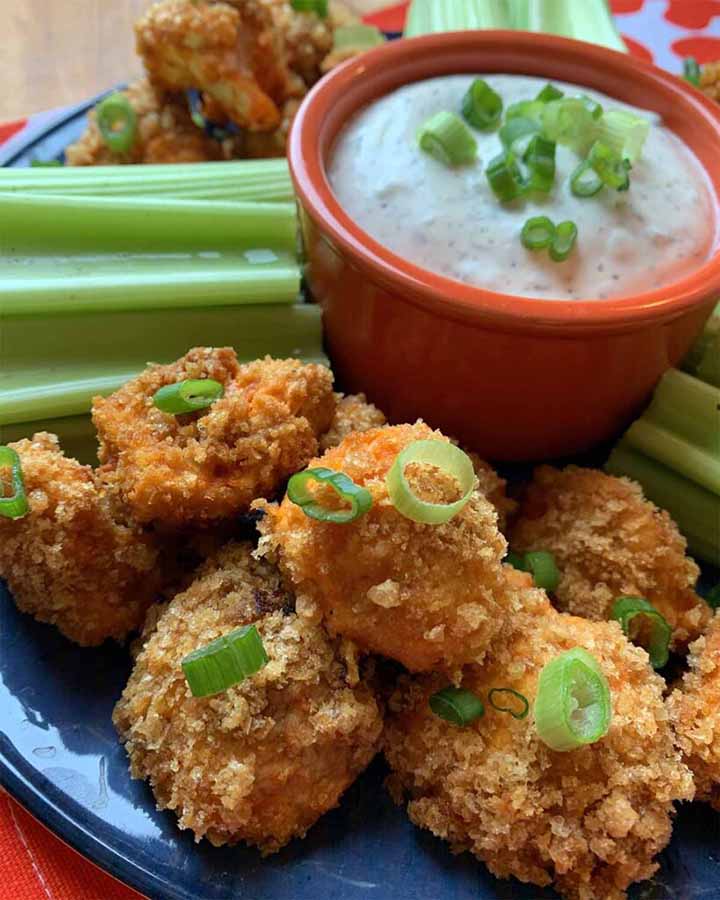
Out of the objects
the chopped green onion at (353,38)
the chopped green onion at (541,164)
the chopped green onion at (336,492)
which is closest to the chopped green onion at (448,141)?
the chopped green onion at (541,164)

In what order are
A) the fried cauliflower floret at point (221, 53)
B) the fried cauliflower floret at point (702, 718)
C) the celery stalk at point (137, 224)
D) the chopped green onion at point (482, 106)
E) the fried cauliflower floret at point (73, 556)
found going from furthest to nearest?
1. the fried cauliflower floret at point (221, 53)
2. the chopped green onion at point (482, 106)
3. the celery stalk at point (137, 224)
4. the fried cauliflower floret at point (73, 556)
5. the fried cauliflower floret at point (702, 718)

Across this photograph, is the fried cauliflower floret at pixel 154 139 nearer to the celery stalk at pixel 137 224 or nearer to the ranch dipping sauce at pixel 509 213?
A: the celery stalk at pixel 137 224

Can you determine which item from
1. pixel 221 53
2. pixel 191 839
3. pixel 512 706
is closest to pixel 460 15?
pixel 221 53

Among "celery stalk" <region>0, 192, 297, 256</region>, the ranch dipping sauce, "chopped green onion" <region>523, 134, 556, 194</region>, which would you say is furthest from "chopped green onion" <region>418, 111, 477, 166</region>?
"celery stalk" <region>0, 192, 297, 256</region>

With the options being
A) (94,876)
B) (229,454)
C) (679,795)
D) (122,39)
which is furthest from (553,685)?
(122,39)

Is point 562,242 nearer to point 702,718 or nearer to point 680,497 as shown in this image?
point 680,497

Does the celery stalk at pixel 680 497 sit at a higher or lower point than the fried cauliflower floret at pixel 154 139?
lower

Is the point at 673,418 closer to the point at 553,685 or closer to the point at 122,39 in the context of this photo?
the point at 553,685
